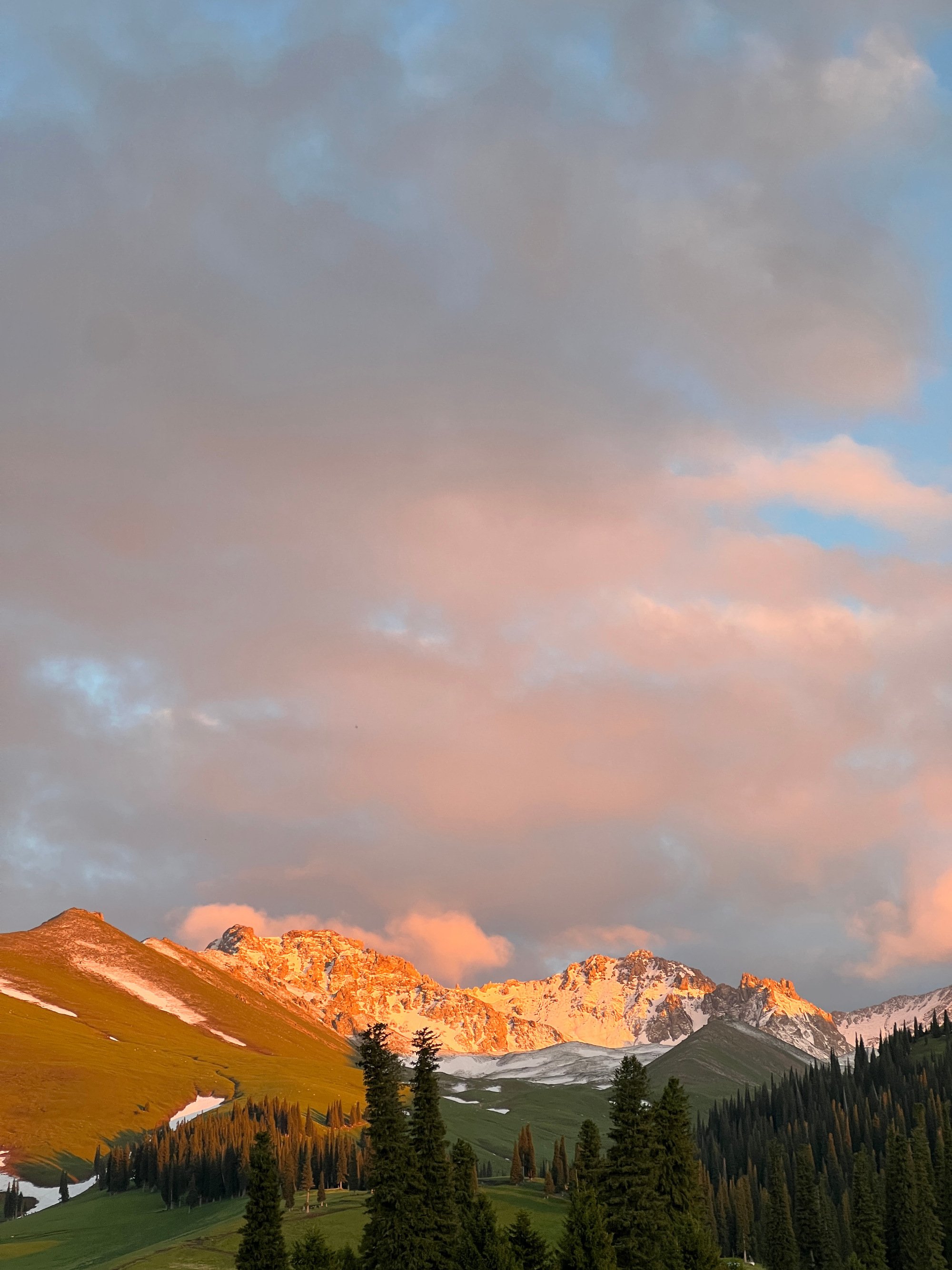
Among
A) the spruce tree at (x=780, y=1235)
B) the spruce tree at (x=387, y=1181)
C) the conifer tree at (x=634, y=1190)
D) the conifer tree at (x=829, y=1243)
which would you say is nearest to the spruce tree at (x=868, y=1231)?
the spruce tree at (x=780, y=1235)

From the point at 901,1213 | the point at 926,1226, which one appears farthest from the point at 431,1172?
the point at 901,1213

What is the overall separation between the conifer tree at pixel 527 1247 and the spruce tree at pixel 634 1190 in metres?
6.72

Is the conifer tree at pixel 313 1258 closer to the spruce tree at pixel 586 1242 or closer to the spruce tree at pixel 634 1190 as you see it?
the spruce tree at pixel 634 1190

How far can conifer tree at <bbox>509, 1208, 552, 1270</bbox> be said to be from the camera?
77188mm

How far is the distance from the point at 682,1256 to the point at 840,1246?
134619mm

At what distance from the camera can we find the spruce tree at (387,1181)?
7412 cm

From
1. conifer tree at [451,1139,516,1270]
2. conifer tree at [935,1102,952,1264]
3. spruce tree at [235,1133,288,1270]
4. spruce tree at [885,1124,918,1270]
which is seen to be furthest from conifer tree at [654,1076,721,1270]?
conifer tree at [935,1102,952,1264]

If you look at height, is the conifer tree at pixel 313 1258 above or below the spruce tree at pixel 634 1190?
below

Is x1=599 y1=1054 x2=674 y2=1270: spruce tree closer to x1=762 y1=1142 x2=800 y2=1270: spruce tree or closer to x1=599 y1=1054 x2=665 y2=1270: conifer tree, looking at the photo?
x1=599 y1=1054 x2=665 y2=1270: conifer tree

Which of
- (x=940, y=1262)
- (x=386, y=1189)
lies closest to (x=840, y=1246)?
(x=940, y=1262)

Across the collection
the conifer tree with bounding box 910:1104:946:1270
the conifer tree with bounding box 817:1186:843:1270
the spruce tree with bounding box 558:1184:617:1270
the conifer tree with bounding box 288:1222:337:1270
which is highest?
the spruce tree with bounding box 558:1184:617:1270

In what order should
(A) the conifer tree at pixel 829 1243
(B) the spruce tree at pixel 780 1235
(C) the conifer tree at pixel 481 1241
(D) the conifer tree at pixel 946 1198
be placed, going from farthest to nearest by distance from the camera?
(A) the conifer tree at pixel 829 1243 < (B) the spruce tree at pixel 780 1235 < (D) the conifer tree at pixel 946 1198 < (C) the conifer tree at pixel 481 1241

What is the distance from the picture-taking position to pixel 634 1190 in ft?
239

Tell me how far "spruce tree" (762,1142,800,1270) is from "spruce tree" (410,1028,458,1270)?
90187 mm
